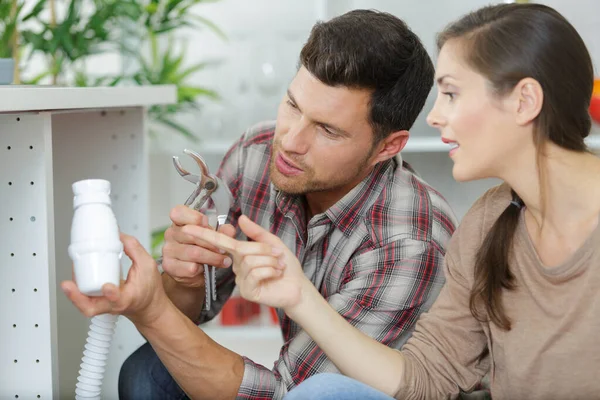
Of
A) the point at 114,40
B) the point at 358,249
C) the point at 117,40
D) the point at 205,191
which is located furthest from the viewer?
the point at 117,40

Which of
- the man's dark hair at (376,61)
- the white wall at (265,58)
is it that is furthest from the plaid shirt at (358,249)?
the white wall at (265,58)

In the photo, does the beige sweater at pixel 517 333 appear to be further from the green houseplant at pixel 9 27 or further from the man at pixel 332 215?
the green houseplant at pixel 9 27

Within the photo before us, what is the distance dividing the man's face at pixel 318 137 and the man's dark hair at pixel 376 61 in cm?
2

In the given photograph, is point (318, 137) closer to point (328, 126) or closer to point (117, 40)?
point (328, 126)

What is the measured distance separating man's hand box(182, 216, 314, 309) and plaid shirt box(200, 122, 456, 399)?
200mm

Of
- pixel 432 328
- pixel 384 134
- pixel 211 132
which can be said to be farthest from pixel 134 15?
pixel 432 328

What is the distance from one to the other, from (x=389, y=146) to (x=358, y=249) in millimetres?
217

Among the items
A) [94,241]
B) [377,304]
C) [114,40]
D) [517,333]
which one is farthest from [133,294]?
[114,40]

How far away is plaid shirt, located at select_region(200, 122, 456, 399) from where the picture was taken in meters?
1.31

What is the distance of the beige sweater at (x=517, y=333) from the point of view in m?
1.09

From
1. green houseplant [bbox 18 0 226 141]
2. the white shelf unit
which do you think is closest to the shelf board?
the white shelf unit

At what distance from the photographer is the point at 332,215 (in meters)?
1.41

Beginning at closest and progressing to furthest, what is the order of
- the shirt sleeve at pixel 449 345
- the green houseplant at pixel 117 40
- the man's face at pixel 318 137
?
the shirt sleeve at pixel 449 345, the man's face at pixel 318 137, the green houseplant at pixel 117 40

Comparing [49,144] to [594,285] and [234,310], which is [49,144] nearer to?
[594,285]
